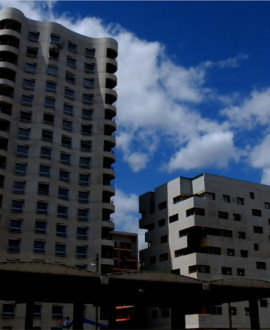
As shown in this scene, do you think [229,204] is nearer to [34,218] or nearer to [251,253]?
[251,253]

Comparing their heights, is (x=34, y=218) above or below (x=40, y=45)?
below

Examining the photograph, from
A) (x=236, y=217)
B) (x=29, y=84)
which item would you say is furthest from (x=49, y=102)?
(x=236, y=217)

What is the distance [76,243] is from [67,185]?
8.79m

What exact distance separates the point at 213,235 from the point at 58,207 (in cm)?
2362

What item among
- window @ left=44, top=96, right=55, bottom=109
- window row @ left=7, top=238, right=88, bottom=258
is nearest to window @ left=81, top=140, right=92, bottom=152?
window @ left=44, top=96, right=55, bottom=109

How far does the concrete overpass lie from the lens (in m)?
31.7

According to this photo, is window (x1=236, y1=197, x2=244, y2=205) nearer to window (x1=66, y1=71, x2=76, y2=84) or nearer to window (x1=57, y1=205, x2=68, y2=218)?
window (x1=57, y1=205, x2=68, y2=218)

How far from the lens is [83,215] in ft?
236

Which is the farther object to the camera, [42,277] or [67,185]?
[67,185]

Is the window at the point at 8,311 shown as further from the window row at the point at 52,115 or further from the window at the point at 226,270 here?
the window at the point at 226,270

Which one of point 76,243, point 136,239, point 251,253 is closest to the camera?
point 76,243

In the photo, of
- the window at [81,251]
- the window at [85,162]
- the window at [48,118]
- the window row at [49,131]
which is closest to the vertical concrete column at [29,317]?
the window at [81,251]

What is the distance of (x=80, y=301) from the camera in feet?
115

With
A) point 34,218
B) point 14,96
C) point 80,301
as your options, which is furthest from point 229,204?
point 80,301
